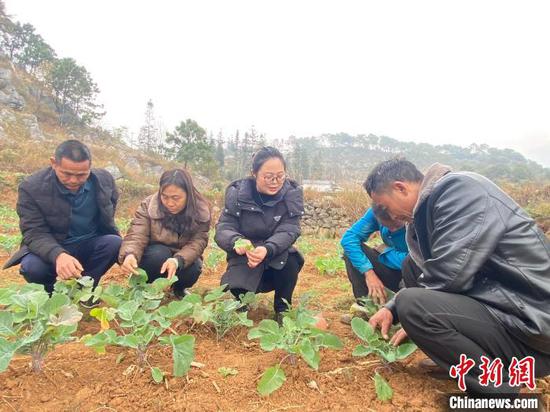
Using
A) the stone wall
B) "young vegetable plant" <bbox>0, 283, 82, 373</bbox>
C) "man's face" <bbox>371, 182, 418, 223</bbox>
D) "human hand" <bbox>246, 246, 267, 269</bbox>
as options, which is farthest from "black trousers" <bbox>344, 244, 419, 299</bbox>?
the stone wall

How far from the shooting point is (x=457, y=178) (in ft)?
5.57

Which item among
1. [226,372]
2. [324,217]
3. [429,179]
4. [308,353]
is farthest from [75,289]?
[324,217]

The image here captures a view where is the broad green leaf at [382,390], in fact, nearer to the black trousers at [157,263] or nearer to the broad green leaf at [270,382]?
A: the broad green leaf at [270,382]

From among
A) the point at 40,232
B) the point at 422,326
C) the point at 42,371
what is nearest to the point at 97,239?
the point at 40,232

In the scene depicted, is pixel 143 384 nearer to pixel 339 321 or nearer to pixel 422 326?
pixel 422 326

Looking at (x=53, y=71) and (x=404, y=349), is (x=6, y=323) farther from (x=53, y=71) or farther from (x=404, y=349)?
(x=53, y=71)

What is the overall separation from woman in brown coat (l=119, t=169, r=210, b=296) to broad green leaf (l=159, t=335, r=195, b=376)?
42.3 inches

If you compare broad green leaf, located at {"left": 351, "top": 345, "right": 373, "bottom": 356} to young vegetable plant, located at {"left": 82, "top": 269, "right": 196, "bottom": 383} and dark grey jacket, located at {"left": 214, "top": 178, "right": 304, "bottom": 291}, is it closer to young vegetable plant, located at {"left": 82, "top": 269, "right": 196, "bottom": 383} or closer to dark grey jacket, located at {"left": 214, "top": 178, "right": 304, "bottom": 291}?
young vegetable plant, located at {"left": 82, "top": 269, "right": 196, "bottom": 383}

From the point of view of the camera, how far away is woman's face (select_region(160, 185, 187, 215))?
2.76 meters

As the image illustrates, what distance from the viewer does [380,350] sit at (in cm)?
177

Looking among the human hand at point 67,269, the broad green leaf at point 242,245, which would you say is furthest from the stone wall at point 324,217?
the human hand at point 67,269

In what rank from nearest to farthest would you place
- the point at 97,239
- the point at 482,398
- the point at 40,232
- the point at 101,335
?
the point at 482,398
the point at 101,335
the point at 40,232
the point at 97,239

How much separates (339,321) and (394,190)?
3.79ft

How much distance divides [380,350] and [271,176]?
4.42ft
